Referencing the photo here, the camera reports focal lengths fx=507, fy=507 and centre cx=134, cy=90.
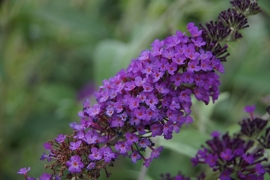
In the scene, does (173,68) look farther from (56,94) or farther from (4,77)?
(56,94)

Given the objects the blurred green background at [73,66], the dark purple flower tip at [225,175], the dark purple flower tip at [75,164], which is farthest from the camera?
the blurred green background at [73,66]

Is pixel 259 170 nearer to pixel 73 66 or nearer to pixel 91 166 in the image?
pixel 91 166

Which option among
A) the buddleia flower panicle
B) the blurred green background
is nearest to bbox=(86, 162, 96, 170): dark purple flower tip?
the buddleia flower panicle

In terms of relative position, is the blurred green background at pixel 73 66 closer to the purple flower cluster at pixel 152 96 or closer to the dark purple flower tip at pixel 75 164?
the purple flower cluster at pixel 152 96

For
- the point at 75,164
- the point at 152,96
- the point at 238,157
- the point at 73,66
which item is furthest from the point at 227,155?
the point at 73,66

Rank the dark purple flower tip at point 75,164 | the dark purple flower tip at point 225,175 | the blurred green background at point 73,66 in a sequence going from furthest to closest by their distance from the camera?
1. the blurred green background at point 73,66
2. the dark purple flower tip at point 225,175
3. the dark purple flower tip at point 75,164

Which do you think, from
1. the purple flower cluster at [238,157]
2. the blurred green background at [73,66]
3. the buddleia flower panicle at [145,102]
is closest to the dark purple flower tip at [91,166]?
the buddleia flower panicle at [145,102]

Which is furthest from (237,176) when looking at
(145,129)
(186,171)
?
(186,171)

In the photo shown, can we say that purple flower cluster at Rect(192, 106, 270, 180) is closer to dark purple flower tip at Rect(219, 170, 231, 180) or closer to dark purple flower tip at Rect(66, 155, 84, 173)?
dark purple flower tip at Rect(219, 170, 231, 180)
